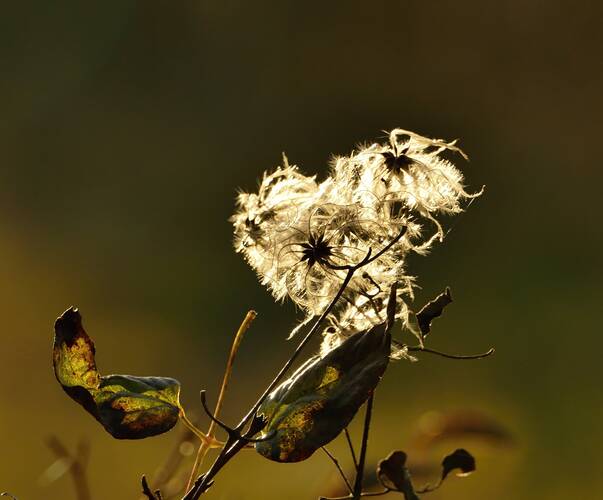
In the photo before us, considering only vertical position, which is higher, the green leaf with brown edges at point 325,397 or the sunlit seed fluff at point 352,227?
the sunlit seed fluff at point 352,227

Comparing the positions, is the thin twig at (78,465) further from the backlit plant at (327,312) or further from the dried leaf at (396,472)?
the dried leaf at (396,472)

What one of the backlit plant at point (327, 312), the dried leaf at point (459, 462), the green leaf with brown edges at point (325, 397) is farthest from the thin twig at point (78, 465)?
the dried leaf at point (459, 462)

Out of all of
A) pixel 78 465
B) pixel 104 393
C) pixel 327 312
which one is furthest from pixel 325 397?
pixel 78 465

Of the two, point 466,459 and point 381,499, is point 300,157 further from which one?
point 466,459

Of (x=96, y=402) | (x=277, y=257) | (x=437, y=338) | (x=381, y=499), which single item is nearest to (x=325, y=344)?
(x=277, y=257)

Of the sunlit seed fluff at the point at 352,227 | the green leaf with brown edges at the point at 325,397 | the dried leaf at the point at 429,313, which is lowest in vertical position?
the green leaf with brown edges at the point at 325,397

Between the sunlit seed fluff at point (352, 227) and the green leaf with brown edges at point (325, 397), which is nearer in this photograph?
the green leaf with brown edges at point (325, 397)
